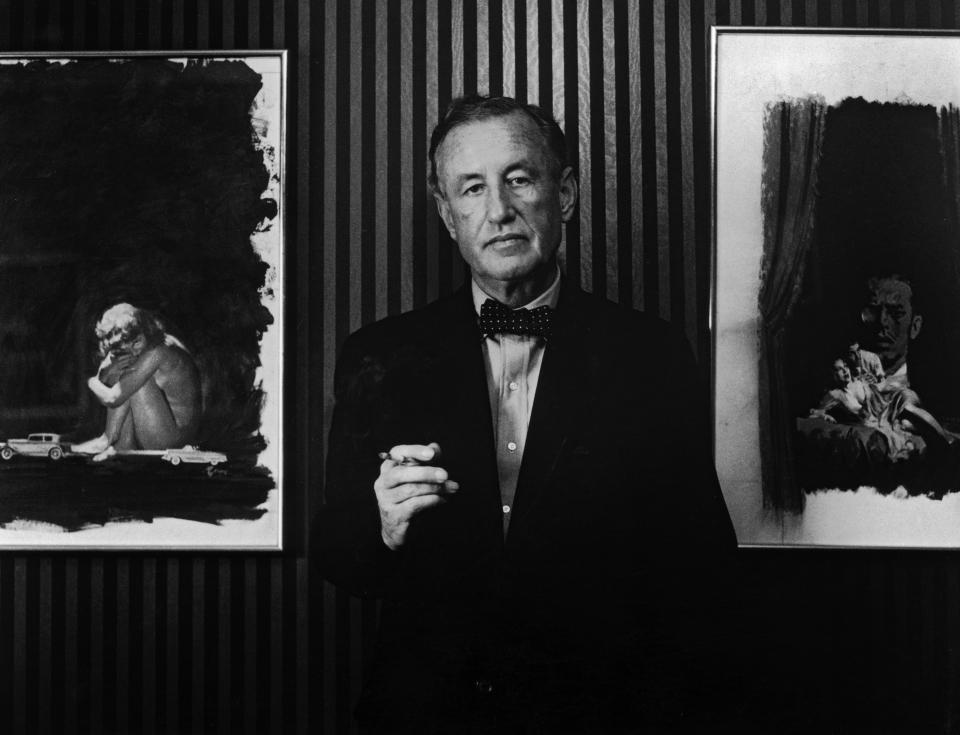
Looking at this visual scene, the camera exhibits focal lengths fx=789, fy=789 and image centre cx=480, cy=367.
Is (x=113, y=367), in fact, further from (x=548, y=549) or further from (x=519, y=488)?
(x=548, y=549)

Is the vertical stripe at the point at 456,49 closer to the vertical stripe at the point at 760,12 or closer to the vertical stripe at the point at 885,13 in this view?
the vertical stripe at the point at 760,12

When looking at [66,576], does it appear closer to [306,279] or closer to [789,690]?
[306,279]

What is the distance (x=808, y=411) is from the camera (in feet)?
6.01

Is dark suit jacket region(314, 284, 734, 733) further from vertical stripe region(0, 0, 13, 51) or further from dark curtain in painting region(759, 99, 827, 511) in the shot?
vertical stripe region(0, 0, 13, 51)

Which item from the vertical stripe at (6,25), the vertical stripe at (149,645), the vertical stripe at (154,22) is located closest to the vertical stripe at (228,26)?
the vertical stripe at (154,22)

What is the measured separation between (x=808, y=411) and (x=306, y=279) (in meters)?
1.22

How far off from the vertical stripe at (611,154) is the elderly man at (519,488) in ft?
0.26

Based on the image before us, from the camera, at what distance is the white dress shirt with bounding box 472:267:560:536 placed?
1.76 metres

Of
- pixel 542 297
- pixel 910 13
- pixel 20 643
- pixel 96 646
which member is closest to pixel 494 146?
pixel 542 297

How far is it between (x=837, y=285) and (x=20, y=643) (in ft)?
6.97

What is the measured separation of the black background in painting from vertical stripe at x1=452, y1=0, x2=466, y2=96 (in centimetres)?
89

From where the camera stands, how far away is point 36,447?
188 centimetres

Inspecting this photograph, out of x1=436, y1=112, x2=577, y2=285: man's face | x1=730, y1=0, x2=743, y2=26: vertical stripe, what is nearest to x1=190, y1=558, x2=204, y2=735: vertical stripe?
x1=436, y1=112, x2=577, y2=285: man's face

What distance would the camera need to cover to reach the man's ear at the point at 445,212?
6.11ft
